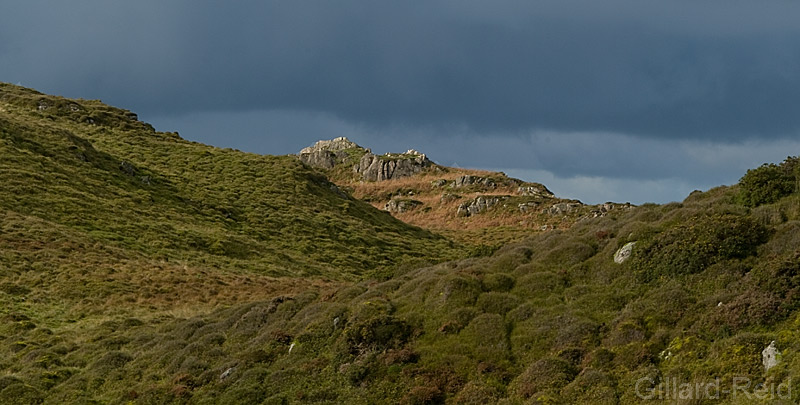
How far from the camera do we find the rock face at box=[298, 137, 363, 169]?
15088cm

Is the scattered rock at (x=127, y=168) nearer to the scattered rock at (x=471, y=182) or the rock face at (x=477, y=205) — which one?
the rock face at (x=477, y=205)

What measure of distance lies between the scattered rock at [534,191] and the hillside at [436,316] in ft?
193

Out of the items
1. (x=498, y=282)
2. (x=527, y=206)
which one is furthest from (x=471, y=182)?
(x=498, y=282)

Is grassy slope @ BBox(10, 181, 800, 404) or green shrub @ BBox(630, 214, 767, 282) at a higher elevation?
green shrub @ BBox(630, 214, 767, 282)

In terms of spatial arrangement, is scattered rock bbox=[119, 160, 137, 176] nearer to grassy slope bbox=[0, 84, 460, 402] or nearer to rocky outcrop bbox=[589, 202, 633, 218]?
grassy slope bbox=[0, 84, 460, 402]

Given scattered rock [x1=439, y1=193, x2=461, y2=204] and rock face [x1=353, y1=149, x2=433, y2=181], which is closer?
scattered rock [x1=439, y1=193, x2=461, y2=204]

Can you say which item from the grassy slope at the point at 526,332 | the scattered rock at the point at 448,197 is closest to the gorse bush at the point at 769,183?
the grassy slope at the point at 526,332

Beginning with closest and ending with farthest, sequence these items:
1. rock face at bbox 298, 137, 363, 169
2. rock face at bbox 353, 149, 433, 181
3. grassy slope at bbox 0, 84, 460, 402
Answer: grassy slope at bbox 0, 84, 460, 402, rock face at bbox 353, 149, 433, 181, rock face at bbox 298, 137, 363, 169

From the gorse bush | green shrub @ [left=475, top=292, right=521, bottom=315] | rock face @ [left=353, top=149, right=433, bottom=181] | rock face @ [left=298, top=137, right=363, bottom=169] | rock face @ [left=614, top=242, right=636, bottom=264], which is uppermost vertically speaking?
rock face @ [left=298, top=137, right=363, bottom=169]

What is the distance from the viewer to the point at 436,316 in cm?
2542

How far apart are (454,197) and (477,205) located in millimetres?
8639

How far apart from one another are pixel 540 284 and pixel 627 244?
384 cm

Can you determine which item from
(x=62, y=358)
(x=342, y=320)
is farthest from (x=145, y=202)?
→ (x=342, y=320)

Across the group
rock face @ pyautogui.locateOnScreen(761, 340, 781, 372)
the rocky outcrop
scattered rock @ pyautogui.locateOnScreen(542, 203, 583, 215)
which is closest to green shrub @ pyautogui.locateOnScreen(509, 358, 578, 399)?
rock face @ pyautogui.locateOnScreen(761, 340, 781, 372)
